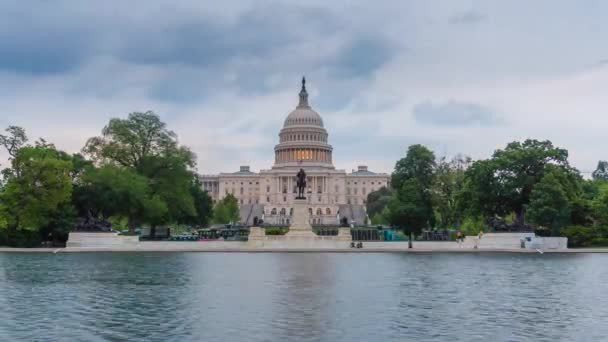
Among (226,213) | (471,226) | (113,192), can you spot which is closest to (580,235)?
(471,226)

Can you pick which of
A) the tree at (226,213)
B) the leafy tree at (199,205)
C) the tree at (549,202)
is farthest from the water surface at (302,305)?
the tree at (226,213)

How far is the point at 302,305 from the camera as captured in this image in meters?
22.3

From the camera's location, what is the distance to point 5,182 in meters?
62.6

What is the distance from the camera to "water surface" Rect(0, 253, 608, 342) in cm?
1764

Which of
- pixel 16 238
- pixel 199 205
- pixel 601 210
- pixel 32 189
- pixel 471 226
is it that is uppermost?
pixel 199 205

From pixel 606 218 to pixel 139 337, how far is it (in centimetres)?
5612

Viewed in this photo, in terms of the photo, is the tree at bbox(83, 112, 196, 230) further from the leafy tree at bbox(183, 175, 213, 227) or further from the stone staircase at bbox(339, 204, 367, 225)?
the stone staircase at bbox(339, 204, 367, 225)

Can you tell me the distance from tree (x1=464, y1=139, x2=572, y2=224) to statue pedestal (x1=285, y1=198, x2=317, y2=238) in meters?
14.7

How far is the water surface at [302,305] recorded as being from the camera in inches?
695

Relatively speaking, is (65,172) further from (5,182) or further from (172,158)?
(172,158)

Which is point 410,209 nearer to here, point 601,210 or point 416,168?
point 416,168

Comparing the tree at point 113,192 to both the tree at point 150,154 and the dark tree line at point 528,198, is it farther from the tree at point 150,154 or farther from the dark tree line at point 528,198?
the dark tree line at point 528,198

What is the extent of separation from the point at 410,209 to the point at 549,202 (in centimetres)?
1638

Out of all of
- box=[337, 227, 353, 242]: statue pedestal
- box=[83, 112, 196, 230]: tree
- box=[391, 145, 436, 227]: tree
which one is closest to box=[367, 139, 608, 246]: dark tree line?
box=[391, 145, 436, 227]: tree
